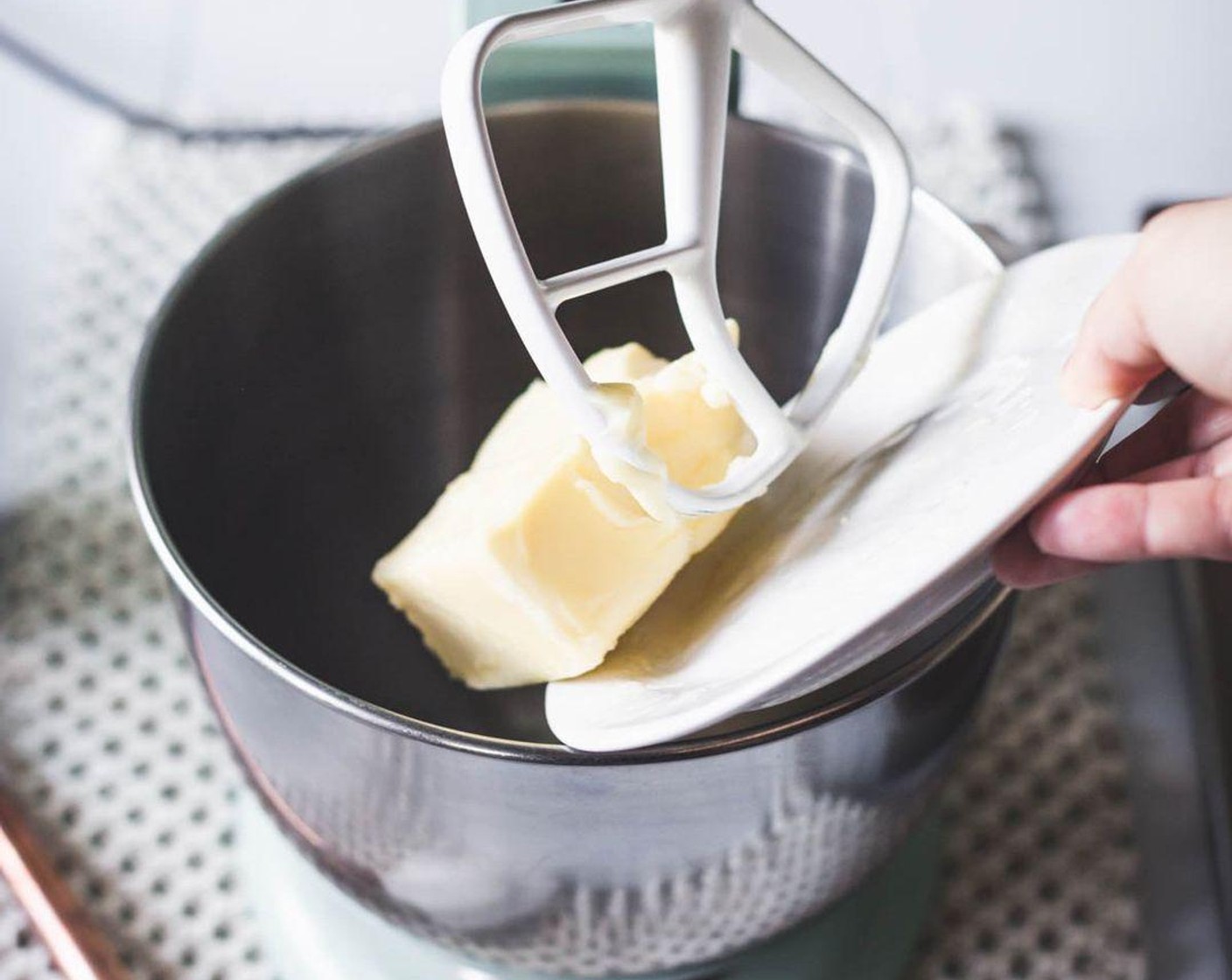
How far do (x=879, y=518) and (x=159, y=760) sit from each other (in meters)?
0.32

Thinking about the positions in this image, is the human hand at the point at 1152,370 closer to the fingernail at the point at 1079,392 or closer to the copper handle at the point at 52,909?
the fingernail at the point at 1079,392

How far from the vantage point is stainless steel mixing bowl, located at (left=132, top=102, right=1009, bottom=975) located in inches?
15.1

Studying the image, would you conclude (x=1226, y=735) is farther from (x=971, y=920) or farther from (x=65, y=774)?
(x=65, y=774)

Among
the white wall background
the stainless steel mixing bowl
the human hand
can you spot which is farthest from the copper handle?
the white wall background

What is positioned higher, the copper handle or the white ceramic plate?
the white ceramic plate

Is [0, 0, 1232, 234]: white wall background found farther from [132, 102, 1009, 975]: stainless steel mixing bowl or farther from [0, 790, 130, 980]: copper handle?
[0, 790, 130, 980]: copper handle

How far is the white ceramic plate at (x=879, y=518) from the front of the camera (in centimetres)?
35

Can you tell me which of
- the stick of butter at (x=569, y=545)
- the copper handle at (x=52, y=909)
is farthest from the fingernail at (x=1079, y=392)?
the copper handle at (x=52, y=909)

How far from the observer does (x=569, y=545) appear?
47cm

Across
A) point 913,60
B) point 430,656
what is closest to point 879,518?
point 430,656

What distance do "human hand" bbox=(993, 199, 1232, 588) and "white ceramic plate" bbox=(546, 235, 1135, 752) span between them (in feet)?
0.06

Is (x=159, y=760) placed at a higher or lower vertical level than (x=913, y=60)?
lower

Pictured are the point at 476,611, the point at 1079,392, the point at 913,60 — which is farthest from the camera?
the point at 913,60

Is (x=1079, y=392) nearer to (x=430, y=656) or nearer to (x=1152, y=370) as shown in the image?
(x=1152, y=370)
